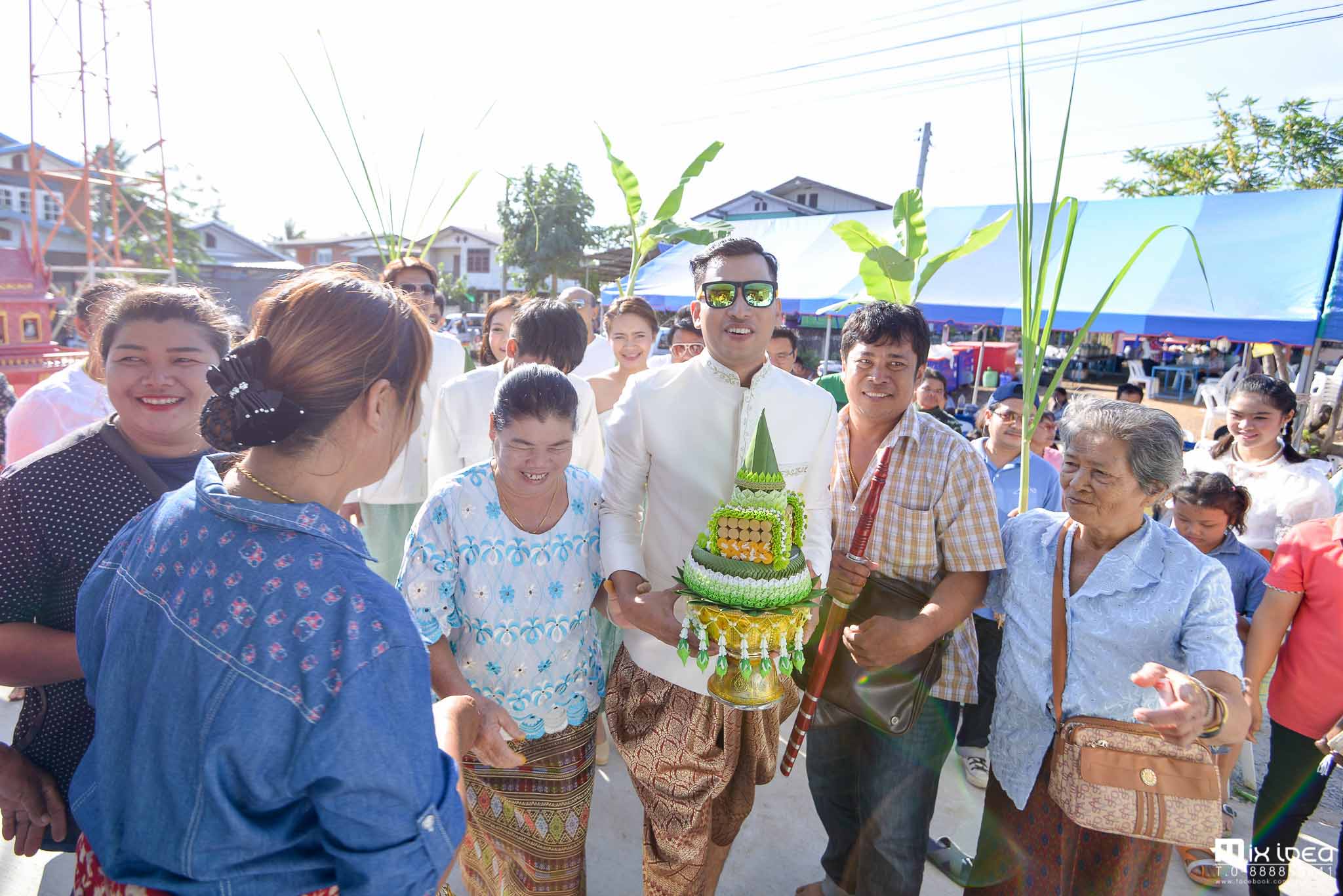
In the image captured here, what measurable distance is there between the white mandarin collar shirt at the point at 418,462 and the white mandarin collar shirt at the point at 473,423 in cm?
14

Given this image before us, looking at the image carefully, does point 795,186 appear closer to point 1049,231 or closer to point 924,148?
point 924,148

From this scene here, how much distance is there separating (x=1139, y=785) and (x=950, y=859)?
1469mm

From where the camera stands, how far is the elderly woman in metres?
1.90

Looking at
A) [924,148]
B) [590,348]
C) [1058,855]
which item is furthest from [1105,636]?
[924,148]

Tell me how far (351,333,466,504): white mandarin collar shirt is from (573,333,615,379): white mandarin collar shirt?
1553mm

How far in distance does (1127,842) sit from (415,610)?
222cm

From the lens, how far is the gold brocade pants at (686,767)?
2.22 m

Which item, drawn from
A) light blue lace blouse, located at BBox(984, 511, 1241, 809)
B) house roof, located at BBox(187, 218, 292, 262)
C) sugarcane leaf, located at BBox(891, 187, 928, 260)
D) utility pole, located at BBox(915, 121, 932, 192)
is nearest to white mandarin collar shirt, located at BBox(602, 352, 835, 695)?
light blue lace blouse, located at BBox(984, 511, 1241, 809)

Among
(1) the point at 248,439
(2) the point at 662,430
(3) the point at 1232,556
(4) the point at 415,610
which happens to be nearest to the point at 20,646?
(4) the point at 415,610

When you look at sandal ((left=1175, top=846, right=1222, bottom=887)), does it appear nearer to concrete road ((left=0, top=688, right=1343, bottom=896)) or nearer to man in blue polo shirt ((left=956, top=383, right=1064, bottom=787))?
concrete road ((left=0, top=688, right=1343, bottom=896))

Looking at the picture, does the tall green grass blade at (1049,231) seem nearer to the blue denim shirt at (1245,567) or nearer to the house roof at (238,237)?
the blue denim shirt at (1245,567)

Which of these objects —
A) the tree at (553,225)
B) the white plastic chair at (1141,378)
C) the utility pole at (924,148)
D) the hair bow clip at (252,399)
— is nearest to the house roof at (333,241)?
the tree at (553,225)

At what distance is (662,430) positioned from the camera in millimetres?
2287

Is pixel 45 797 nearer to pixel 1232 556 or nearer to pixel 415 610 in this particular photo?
pixel 415 610
